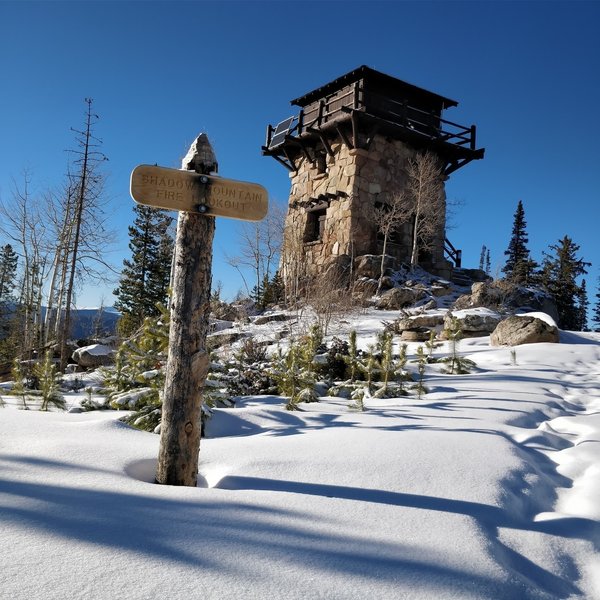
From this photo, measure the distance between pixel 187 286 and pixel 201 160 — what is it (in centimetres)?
86

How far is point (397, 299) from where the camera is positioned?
17281 mm

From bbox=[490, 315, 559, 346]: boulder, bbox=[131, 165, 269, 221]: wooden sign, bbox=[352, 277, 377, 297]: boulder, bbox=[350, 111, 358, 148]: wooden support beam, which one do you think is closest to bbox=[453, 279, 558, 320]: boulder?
bbox=[352, 277, 377, 297]: boulder

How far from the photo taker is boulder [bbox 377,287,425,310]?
1727cm

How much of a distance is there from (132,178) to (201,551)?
213cm

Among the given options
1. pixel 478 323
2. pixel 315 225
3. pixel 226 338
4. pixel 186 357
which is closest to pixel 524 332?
pixel 478 323

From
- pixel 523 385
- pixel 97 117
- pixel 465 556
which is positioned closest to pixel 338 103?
pixel 97 117

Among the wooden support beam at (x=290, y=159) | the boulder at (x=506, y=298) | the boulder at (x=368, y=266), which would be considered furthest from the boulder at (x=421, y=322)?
the wooden support beam at (x=290, y=159)

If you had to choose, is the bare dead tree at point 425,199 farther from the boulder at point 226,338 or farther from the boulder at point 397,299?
the boulder at point 226,338

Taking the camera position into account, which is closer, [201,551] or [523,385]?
[201,551]

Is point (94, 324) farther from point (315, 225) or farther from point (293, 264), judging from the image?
point (293, 264)

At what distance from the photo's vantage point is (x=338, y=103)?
831 inches

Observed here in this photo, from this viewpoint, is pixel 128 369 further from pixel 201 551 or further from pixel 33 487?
pixel 201 551

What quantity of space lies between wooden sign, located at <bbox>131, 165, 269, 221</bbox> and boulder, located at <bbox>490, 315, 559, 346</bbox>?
9.76 meters

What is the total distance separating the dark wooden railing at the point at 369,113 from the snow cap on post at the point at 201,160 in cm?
1748
